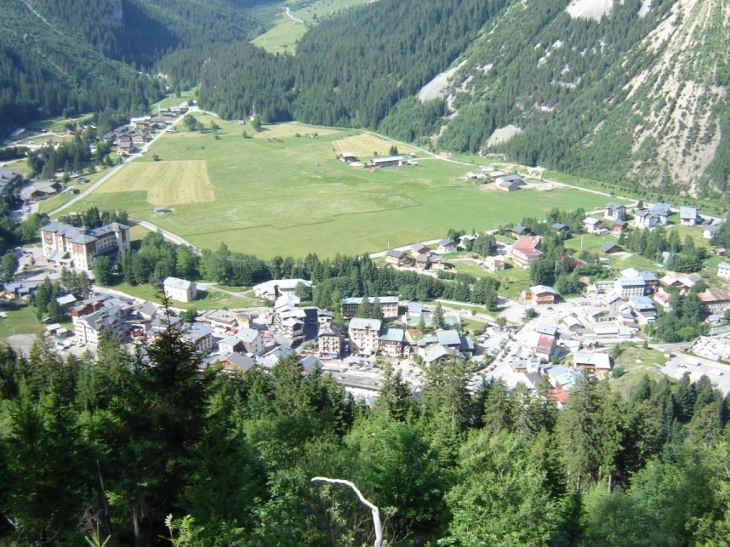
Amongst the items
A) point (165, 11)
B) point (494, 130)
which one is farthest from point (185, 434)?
point (165, 11)

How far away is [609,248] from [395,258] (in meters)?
17.9

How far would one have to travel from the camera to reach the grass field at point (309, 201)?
58.1 m

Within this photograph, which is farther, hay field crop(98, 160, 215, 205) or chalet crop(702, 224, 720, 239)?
hay field crop(98, 160, 215, 205)

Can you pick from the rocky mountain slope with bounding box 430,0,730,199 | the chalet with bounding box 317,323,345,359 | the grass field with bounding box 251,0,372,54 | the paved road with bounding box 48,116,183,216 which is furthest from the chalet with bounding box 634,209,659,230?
the grass field with bounding box 251,0,372,54

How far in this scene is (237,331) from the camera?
130 ft

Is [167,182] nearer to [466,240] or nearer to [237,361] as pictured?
[466,240]

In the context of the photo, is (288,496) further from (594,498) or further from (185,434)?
(594,498)

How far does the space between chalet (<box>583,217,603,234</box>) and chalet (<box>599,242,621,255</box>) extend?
448cm

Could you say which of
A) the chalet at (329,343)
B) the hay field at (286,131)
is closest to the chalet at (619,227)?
the chalet at (329,343)

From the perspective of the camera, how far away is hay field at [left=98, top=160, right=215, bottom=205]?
2721 inches

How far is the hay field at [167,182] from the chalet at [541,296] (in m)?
35.8

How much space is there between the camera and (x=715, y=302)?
146ft

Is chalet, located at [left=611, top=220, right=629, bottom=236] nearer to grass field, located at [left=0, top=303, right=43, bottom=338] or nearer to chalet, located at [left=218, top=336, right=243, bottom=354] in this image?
chalet, located at [left=218, top=336, right=243, bottom=354]

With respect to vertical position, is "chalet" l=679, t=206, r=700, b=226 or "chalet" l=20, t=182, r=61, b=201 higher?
"chalet" l=679, t=206, r=700, b=226
